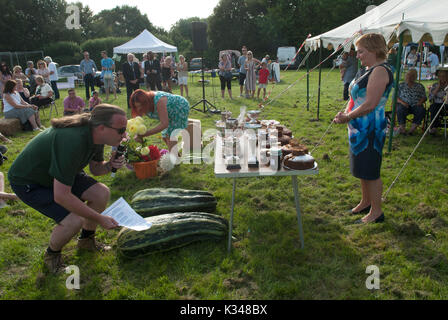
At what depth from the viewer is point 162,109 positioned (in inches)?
192

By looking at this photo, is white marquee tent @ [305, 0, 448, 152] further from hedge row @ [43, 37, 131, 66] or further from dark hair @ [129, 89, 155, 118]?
hedge row @ [43, 37, 131, 66]

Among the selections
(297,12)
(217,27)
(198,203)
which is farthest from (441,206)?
(217,27)

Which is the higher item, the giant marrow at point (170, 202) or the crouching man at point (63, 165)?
the crouching man at point (63, 165)

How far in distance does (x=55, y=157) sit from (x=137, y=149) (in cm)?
259

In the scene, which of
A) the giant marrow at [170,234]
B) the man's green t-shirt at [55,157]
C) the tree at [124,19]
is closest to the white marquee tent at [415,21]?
the giant marrow at [170,234]

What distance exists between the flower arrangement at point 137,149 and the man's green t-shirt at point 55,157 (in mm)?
1892

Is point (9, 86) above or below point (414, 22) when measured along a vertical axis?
below

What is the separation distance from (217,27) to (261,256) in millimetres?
45981

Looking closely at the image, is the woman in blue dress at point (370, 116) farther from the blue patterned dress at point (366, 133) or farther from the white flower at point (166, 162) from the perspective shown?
the white flower at point (166, 162)

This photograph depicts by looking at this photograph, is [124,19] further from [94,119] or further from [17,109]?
[94,119]

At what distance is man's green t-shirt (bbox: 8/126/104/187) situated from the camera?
2.43 meters

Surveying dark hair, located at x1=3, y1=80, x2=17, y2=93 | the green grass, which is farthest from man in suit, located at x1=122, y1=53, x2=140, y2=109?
the green grass

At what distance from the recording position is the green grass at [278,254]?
271cm

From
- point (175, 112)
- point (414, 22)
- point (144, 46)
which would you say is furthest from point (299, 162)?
point (144, 46)
